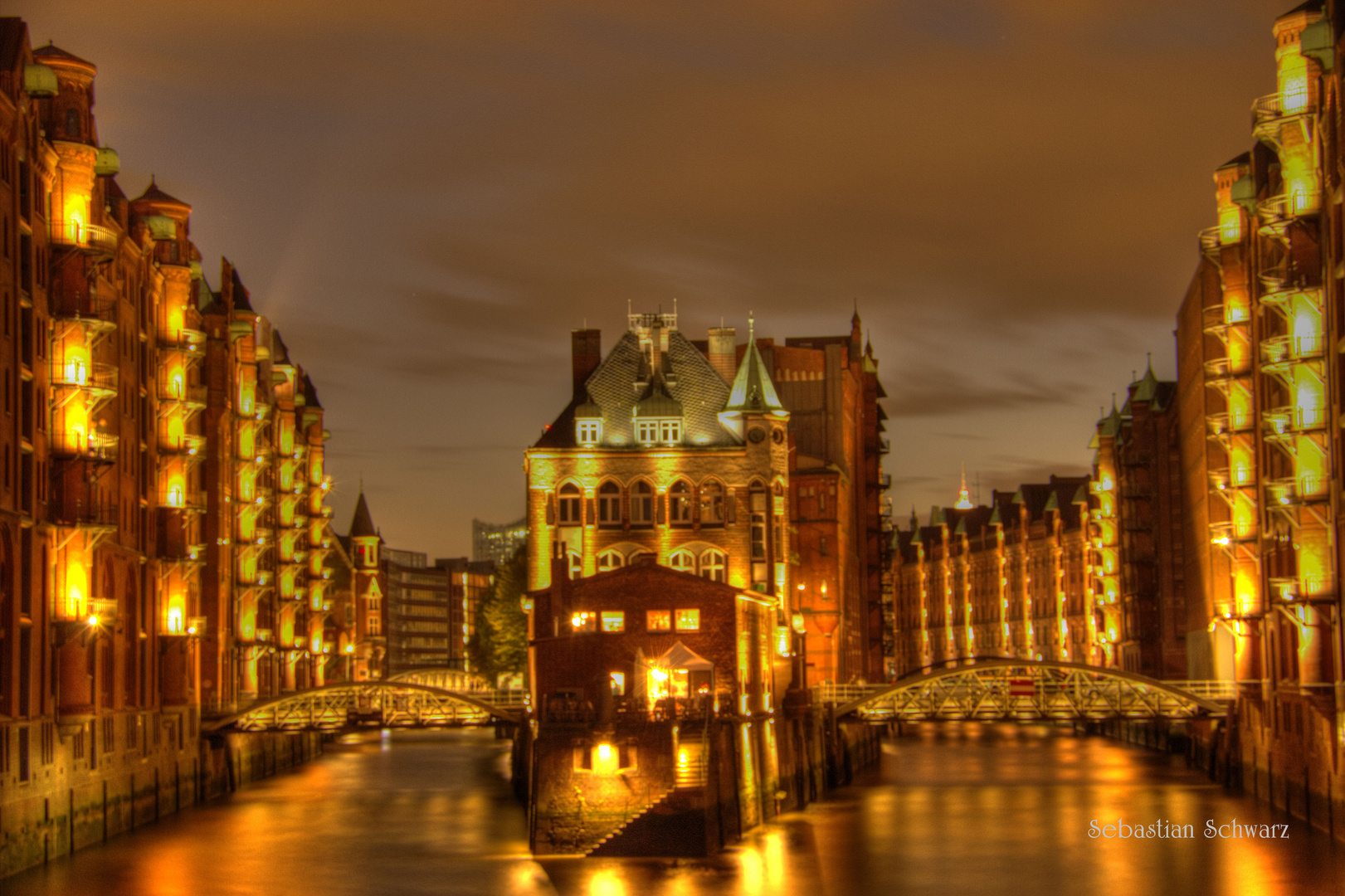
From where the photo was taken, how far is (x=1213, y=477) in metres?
77.0

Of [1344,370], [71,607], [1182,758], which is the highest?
[1344,370]

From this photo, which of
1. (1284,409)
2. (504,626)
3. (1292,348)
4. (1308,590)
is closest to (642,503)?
(504,626)

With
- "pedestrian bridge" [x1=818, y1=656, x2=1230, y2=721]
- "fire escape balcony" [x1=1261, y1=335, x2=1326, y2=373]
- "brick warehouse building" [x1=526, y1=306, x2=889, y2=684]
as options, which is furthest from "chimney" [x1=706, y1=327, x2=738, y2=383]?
"fire escape balcony" [x1=1261, y1=335, x2=1326, y2=373]

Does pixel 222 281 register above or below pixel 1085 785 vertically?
above

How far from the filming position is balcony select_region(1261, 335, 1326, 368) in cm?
5969

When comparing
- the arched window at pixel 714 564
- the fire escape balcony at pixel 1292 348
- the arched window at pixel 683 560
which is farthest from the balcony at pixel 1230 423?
the arched window at pixel 683 560

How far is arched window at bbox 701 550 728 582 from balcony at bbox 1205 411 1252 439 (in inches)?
900

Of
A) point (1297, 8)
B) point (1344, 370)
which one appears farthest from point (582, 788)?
point (1297, 8)

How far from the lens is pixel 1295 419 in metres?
60.5

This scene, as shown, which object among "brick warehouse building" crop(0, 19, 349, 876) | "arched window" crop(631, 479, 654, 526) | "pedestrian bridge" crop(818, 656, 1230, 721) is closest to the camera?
"brick warehouse building" crop(0, 19, 349, 876)

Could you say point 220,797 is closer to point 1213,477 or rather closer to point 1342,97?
point 1213,477

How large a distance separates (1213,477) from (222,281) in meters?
48.2

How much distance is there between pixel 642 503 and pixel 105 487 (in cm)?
2801

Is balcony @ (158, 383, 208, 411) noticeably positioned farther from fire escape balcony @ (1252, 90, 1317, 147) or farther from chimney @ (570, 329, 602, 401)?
fire escape balcony @ (1252, 90, 1317, 147)
